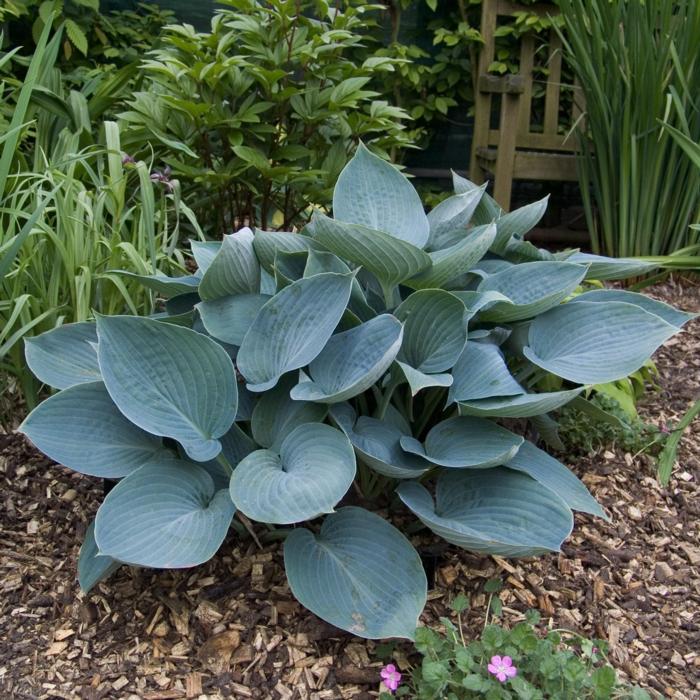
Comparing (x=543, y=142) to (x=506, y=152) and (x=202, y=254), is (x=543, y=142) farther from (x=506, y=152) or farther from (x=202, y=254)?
(x=202, y=254)

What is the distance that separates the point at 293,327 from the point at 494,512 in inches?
18.2

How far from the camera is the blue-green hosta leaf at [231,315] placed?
4.66 ft

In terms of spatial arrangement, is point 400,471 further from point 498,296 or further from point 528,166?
point 528,166

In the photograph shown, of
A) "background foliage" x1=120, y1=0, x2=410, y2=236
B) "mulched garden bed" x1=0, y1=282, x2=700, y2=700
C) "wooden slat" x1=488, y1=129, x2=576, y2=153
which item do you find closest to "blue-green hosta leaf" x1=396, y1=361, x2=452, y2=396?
"mulched garden bed" x1=0, y1=282, x2=700, y2=700

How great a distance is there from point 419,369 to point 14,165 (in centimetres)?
168

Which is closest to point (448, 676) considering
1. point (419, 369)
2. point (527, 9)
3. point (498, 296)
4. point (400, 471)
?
point (400, 471)

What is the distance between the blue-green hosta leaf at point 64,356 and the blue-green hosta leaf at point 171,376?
0.59 feet

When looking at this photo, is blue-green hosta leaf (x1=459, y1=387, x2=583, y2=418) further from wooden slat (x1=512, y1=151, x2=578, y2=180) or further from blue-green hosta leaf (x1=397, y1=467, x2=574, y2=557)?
wooden slat (x1=512, y1=151, x2=578, y2=180)

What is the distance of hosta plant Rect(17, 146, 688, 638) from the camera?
3.91 feet

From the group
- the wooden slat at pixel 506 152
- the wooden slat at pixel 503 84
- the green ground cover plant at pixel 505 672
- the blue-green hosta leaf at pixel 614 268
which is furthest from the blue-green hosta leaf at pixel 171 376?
the wooden slat at pixel 503 84

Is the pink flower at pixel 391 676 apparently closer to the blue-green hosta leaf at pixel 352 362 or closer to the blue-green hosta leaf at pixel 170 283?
the blue-green hosta leaf at pixel 352 362

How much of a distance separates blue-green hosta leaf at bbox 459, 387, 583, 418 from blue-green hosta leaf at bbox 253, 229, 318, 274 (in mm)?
Result: 447

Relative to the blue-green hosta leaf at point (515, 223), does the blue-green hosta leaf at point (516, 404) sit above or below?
below

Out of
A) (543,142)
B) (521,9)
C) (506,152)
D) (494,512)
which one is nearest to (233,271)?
(494,512)
